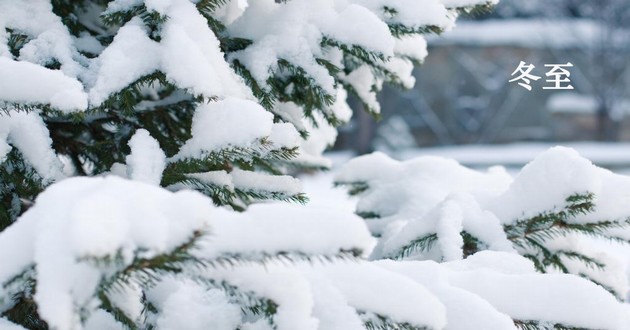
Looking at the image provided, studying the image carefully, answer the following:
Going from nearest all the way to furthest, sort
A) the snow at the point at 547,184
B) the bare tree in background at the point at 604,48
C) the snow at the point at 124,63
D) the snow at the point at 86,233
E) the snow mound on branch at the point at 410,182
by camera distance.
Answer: the snow at the point at 86,233 < the snow at the point at 124,63 < the snow at the point at 547,184 < the snow mound on branch at the point at 410,182 < the bare tree in background at the point at 604,48

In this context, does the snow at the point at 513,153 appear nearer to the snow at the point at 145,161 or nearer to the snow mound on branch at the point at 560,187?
the snow mound on branch at the point at 560,187

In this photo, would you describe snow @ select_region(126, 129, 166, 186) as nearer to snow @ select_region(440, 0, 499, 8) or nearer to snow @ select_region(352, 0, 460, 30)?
snow @ select_region(352, 0, 460, 30)

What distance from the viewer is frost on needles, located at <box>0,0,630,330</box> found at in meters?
0.94

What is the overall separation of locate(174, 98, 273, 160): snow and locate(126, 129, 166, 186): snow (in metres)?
0.05

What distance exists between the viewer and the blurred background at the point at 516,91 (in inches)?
599

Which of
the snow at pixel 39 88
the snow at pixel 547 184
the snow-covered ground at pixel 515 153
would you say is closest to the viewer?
the snow at pixel 39 88

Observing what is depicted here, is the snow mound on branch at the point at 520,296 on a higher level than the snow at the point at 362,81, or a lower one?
lower

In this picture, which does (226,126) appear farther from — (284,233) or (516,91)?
(516,91)

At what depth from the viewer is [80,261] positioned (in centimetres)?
85

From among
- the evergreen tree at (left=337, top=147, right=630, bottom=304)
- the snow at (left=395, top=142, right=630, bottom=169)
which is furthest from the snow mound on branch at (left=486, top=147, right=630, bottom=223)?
the snow at (left=395, top=142, right=630, bottom=169)

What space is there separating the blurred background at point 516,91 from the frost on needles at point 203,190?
518 inches

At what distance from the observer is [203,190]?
62.3 inches

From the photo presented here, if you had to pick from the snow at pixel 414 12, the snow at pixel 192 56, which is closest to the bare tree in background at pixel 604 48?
the snow at pixel 414 12

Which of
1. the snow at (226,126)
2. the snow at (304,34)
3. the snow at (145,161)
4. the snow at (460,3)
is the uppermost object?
the snow at (460,3)
